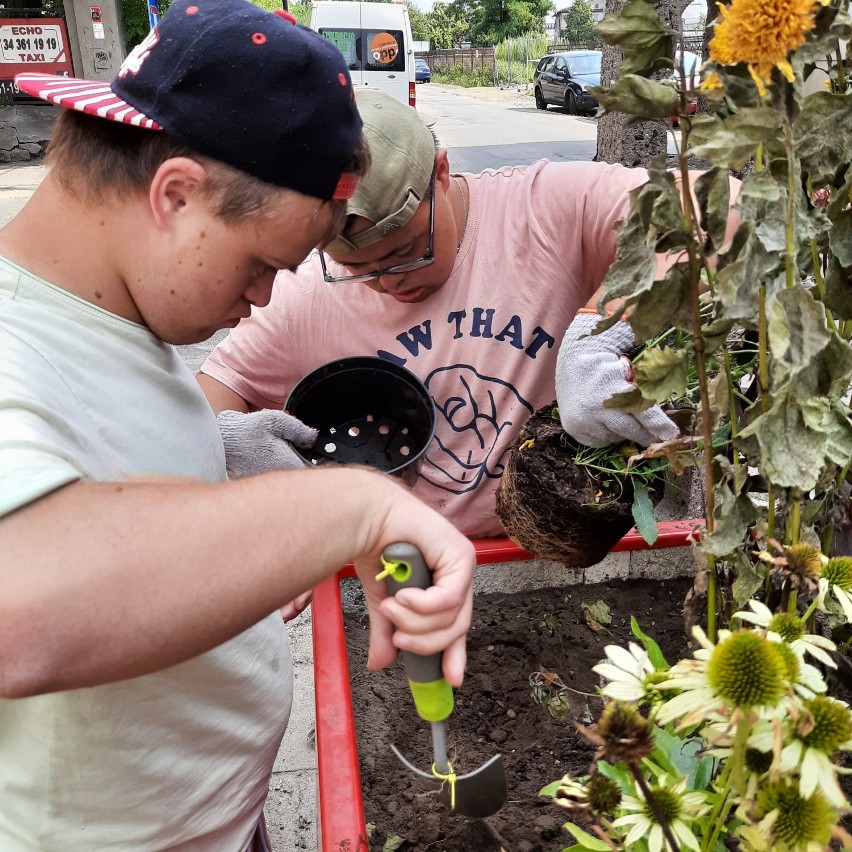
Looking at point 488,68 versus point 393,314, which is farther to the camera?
point 488,68

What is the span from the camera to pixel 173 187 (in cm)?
85

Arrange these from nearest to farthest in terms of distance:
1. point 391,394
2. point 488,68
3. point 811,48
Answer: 1. point 811,48
2. point 391,394
3. point 488,68

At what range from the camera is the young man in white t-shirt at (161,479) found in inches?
23.4

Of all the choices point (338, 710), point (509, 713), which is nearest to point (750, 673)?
point (338, 710)

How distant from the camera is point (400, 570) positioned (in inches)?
29.5

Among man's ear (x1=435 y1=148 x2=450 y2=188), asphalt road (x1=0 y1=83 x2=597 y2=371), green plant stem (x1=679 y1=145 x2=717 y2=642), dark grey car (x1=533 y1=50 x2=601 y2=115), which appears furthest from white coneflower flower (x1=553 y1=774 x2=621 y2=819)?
dark grey car (x1=533 y1=50 x2=601 y2=115)

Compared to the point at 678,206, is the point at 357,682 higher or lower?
lower

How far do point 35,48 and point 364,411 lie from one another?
44.4 ft

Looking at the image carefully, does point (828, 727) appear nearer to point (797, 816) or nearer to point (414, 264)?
point (797, 816)

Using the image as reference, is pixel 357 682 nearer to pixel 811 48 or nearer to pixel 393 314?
pixel 393 314

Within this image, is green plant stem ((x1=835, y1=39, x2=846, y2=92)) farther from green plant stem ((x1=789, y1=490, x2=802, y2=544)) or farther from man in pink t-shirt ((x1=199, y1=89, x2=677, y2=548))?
man in pink t-shirt ((x1=199, y1=89, x2=677, y2=548))

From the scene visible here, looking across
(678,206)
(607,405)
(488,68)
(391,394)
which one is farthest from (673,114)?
(488,68)

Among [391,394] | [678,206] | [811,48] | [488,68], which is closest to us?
[811,48]

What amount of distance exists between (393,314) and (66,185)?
1.08 meters
